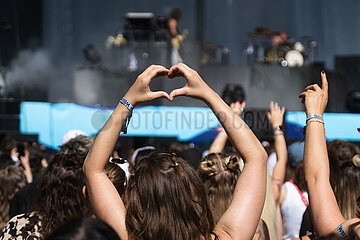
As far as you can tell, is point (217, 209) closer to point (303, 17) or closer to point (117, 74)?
point (117, 74)

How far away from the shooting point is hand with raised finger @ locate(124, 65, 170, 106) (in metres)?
1.45

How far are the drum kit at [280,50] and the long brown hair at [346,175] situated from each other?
9234mm

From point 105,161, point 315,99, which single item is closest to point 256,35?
point 315,99

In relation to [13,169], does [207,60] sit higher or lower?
higher

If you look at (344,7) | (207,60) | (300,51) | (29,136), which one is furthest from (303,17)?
(29,136)

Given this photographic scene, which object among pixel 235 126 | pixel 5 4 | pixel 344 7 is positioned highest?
pixel 344 7

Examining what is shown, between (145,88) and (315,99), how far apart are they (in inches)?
24.8

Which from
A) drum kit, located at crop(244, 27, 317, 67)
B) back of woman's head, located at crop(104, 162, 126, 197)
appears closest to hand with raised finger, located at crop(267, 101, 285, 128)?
back of woman's head, located at crop(104, 162, 126, 197)

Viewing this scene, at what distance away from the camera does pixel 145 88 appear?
57.6 inches

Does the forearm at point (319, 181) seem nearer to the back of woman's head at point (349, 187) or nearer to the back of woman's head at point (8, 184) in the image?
the back of woman's head at point (349, 187)

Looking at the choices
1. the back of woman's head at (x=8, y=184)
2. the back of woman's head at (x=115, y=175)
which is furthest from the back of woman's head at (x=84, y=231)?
the back of woman's head at (x=8, y=184)

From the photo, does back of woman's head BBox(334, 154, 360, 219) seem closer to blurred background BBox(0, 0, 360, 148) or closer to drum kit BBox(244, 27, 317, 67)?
blurred background BBox(0, 0, 360, 148)

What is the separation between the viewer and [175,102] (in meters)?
10.8

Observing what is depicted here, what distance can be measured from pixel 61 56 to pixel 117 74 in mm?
2903
